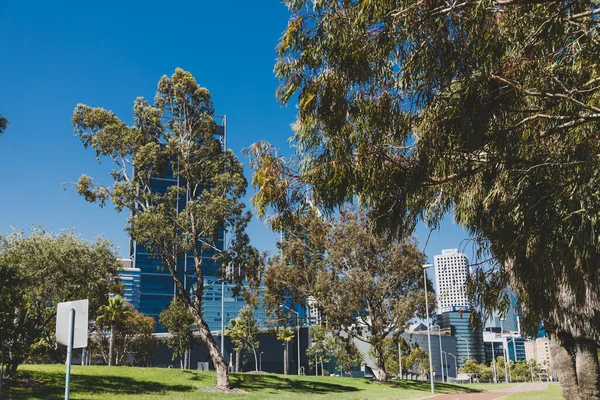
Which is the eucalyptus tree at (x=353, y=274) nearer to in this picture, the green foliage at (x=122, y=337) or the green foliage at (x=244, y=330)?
the green foliage at (x=122, y=337)

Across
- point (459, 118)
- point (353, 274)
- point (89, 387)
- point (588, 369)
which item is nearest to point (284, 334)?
point (353, 274)

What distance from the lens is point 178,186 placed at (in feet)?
102

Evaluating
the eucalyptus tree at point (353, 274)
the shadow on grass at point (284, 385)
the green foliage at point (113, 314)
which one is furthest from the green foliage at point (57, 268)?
the green foliage at point (113, 314)

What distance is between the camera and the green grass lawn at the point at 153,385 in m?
21.9

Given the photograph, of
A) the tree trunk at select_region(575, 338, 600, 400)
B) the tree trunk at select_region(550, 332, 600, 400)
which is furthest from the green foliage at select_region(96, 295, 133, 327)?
the tree trunk at select_region(575, 338, 600, 400)

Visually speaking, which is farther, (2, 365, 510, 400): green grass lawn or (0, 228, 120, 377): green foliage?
(0, 228, 120, 377): green foliage

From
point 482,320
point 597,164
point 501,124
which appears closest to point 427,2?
point 501,124

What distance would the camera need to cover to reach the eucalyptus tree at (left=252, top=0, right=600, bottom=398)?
21.9ft

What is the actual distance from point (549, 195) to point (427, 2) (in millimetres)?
2852

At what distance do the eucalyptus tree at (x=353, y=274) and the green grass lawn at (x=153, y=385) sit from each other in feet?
18.3

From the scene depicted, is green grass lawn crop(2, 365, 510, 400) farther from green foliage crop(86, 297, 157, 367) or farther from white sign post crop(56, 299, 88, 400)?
green foliage crop(86, 297, 157, 367)

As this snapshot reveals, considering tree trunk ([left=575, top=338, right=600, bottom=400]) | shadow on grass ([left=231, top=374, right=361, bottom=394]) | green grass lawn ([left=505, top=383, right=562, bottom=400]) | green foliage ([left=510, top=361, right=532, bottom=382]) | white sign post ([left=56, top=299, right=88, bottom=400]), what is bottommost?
green foliage ([left=510, top=361, right=532, bottom=382])

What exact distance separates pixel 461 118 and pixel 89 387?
21.9 metres

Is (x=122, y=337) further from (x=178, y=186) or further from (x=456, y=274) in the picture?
(x=456, y=274)
